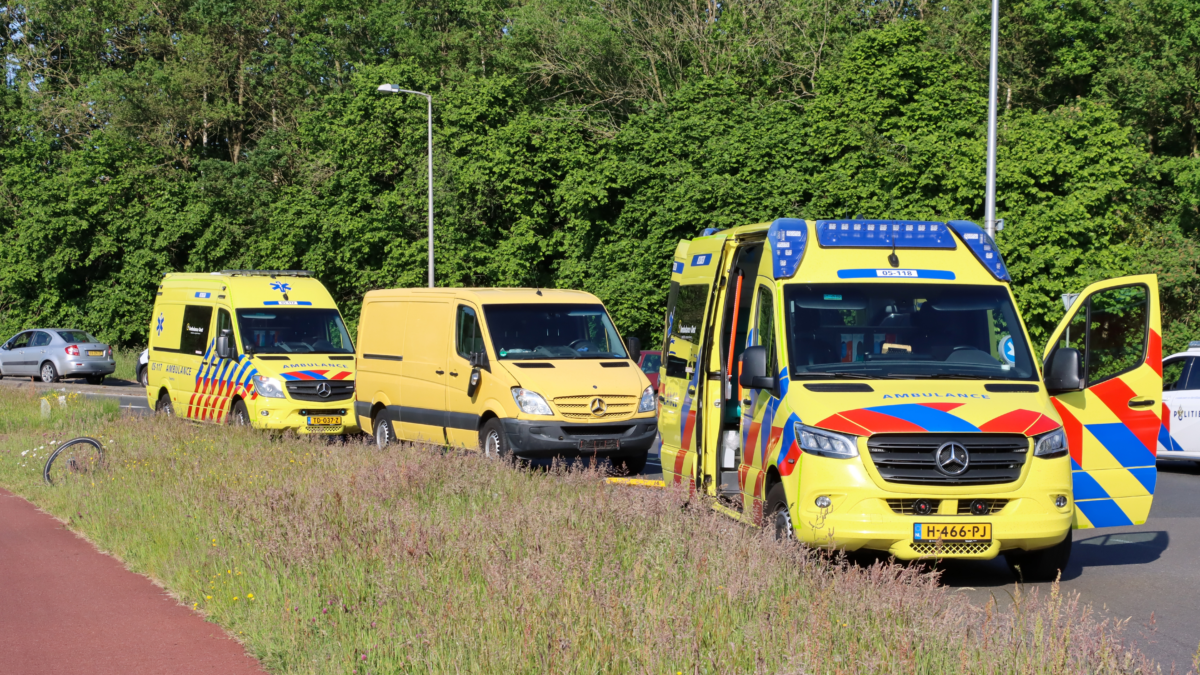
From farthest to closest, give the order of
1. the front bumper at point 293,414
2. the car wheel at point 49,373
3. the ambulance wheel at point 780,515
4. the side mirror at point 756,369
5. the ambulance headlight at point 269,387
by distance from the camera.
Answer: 1. the car wheel at point 49,373
2. the ambulance headlight at point 269,387
3. the front bumper at point 293,414
4. the side mirror at point 756,369
5. the ambulance wheel at point 780,515

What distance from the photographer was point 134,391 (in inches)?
1361

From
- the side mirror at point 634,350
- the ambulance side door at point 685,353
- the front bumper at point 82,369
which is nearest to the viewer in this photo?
the ambulance side door at point 685,353

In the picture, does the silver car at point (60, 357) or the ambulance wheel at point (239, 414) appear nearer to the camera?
the ambulance wheel at point (239, 414)

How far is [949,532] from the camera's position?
777 centimetres

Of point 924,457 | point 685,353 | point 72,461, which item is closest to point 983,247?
point 924,457

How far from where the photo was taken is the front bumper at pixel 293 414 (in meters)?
17.1

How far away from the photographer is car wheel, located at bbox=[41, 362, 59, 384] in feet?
124

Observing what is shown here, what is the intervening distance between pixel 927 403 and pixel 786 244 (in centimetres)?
180

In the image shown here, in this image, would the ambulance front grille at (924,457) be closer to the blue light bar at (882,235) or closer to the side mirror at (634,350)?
the blue light bar at (882,235)

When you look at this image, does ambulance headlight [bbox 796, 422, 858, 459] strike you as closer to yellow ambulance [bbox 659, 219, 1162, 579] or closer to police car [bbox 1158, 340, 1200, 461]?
yellow ambulance [bbox 659, 219, 1162, 579]

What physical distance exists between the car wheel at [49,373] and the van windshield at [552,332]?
28152 mm

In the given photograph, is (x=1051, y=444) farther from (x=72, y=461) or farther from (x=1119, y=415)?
(x=72, y=461)

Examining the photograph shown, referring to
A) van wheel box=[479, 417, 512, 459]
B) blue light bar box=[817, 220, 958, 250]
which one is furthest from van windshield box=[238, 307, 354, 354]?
blue light bar box=[817, 220, 958, 250]

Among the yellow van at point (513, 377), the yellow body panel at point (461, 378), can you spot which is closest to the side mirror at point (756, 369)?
the yellow van at point (513, 377)
